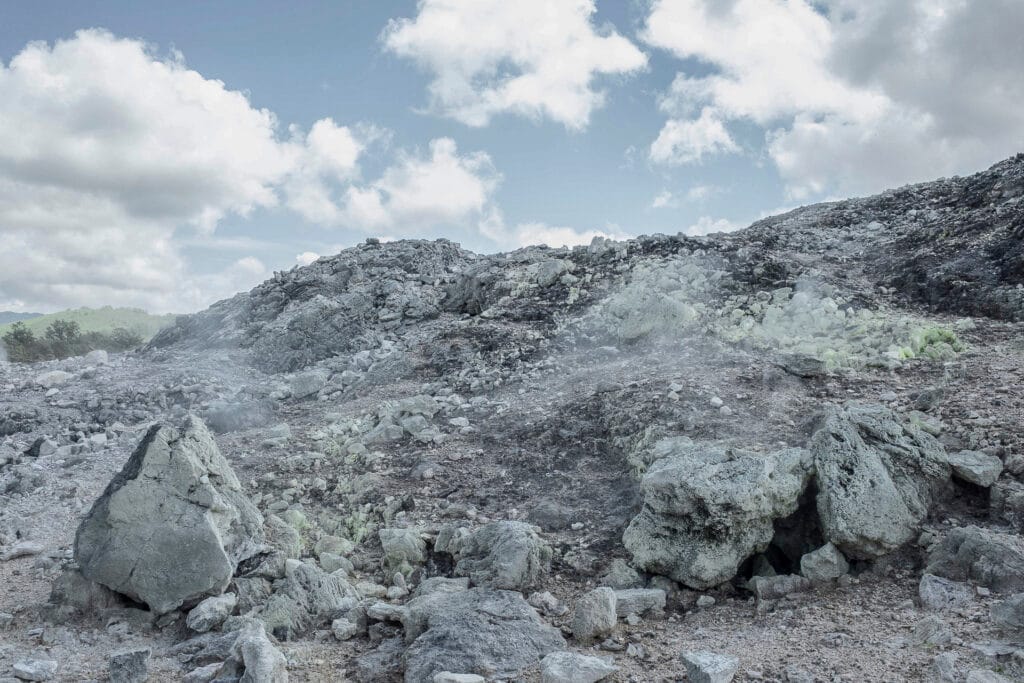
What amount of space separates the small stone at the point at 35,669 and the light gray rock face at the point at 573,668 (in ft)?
10.6

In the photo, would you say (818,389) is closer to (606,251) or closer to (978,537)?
(978,537)

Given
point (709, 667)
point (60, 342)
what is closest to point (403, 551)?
point (709, 667)

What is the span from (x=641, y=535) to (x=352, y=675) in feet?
7.93

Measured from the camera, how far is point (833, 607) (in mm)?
4434

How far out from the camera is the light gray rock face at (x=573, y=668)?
378 cm

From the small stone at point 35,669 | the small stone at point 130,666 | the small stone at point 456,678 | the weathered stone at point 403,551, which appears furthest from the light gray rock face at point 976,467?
the small stone at point 35,669

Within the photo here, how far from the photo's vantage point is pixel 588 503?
20.4 ft

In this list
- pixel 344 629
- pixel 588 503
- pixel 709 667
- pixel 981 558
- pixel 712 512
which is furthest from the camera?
pixel 588 503

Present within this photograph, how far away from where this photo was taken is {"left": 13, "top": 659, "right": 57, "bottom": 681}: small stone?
4.16 meters

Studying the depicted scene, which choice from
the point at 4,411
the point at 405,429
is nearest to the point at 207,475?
the point at 405,429

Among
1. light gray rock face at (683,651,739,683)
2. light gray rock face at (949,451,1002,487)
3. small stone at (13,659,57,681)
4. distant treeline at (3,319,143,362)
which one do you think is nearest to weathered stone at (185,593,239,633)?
small stone at (13,659,57,681)

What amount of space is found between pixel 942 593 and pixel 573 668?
2.54m

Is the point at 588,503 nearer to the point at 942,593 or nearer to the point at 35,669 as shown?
the point at 942,593

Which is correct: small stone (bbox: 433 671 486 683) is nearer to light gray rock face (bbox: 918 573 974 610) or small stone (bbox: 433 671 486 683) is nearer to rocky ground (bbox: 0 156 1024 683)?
rocky ground (bbox: 0 156 1024 683)
